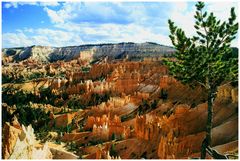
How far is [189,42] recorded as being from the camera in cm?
1102

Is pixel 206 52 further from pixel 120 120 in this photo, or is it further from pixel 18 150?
pixel 120 120

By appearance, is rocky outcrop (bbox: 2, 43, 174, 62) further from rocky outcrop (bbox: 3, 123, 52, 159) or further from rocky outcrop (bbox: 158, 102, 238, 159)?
rocky outcrop (bbox: 3, 123, 52, 159)

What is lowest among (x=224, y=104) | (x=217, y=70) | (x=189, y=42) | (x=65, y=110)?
(x=65, y=110)

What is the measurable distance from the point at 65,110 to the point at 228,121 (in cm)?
1503

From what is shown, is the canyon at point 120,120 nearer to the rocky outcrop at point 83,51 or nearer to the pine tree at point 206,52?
the pine tree at point 206,52

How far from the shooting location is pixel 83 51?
9088cm

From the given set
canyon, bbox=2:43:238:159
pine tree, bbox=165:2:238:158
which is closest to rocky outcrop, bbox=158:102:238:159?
canyon, bbox=2:43:238:159

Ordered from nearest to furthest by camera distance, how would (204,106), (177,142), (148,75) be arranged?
1. (177,142)
2. (204,106)
3. (148,75)

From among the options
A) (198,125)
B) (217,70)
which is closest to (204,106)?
(198,125)

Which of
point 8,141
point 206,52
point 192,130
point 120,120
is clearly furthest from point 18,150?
point 120,120

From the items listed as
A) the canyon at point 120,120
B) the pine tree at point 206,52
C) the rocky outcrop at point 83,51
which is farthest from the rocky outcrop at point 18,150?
the rocky outcrop at point 83,51

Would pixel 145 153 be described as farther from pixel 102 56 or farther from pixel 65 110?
pixel 102 56

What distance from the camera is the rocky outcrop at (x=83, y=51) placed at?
257 ft

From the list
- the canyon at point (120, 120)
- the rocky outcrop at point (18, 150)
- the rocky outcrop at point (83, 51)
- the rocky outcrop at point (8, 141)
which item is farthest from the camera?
the rocky outcrop at point (83, 51)
